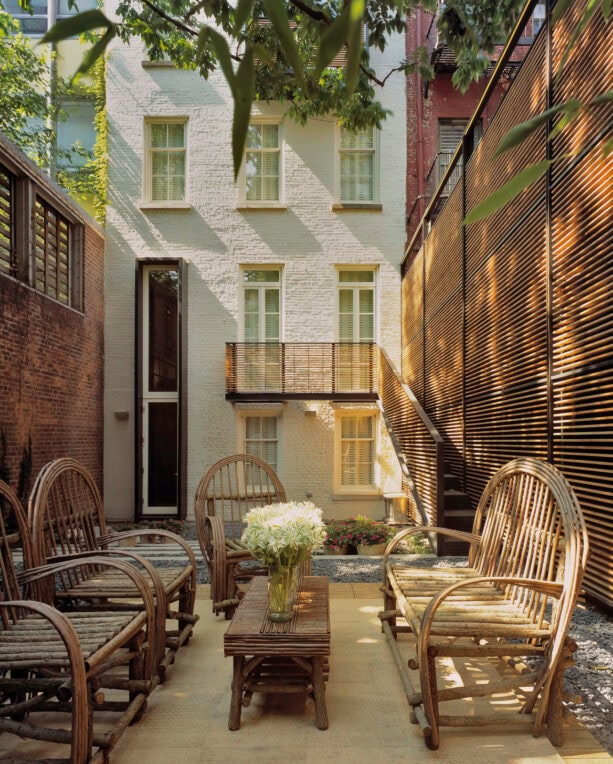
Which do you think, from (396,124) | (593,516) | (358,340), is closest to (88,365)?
(358,340)

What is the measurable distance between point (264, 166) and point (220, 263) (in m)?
1.94

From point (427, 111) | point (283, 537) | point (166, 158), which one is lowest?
point (283, 537)

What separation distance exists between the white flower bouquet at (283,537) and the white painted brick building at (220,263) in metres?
7.70

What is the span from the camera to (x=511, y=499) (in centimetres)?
331

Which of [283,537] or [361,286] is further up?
[361,286]

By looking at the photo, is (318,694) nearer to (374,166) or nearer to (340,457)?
(340,457)

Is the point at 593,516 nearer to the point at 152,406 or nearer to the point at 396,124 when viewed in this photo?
the point at 152,406

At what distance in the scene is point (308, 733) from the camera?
8.43 feet

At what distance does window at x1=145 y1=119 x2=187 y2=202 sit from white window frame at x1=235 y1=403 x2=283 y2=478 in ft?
12.9

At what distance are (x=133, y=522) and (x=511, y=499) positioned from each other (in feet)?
27.3

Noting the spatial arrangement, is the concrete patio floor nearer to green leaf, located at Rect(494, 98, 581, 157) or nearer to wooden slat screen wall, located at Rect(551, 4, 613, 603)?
wooden slat screen wall, located at Rect(551, 4, 613, 603)

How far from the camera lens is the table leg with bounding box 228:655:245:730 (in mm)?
2588

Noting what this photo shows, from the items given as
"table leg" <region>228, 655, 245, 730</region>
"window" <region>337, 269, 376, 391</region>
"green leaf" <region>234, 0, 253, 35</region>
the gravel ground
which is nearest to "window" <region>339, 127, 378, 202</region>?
"window" <region>337, 269, 376, 391</region>

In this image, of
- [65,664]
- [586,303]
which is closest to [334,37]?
[65,664]
